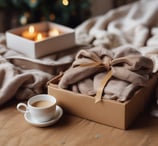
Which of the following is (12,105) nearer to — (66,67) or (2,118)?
(2,118)

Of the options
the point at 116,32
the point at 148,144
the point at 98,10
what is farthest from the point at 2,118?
the point at 98,10

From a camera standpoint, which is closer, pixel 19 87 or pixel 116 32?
pixel 19 87

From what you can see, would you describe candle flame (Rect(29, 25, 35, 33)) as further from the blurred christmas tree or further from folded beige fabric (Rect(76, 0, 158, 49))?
the blurred christmas tree

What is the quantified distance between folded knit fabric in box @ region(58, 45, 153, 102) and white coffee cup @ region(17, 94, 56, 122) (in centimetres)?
6

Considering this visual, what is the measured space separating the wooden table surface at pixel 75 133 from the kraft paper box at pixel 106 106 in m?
0.02

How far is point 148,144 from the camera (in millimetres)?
940

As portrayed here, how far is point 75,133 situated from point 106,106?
11cm

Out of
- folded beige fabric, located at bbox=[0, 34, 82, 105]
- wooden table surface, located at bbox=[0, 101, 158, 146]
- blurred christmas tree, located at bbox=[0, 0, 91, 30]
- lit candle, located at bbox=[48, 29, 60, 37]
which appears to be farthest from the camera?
blurred christmas tree, located at bbox=[0, 0, 91, 30]

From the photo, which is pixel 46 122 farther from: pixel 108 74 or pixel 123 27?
pixel 123 27

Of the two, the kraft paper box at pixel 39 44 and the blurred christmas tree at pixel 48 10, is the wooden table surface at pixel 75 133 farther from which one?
the blurred christmas tree at pixel 48 10

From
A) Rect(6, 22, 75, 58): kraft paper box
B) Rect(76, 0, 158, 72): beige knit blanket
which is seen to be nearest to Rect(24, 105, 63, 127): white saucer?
Rect(6, 22, 75, 58): kraft paper box

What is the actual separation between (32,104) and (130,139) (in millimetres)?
289

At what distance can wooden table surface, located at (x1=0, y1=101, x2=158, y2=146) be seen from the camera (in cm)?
95

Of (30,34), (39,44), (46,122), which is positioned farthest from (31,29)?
(46,122)
